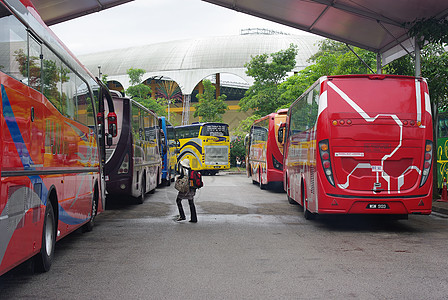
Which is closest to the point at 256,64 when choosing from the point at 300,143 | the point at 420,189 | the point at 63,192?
the point at 300,143

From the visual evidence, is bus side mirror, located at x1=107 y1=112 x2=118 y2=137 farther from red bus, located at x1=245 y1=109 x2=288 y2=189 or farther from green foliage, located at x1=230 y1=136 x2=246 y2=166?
green foliage, located at x1=230 y1=136 x2=246 y2=166

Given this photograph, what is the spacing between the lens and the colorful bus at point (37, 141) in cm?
511

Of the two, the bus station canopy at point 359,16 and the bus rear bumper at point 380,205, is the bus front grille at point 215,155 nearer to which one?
the bus station canopy at point 359,16

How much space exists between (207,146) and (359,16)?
25366 millimetres

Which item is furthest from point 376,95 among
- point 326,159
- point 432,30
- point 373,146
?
point 432,30

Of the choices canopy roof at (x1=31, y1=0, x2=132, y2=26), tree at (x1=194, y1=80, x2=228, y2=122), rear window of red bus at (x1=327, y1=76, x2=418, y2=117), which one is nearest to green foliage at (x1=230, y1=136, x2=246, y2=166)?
tree at (x1=194, y1=80, x2=228, y2=122)

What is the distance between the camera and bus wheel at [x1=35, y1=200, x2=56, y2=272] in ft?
21.6

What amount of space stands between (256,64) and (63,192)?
38.0m

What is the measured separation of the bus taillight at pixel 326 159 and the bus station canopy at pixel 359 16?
5625mm

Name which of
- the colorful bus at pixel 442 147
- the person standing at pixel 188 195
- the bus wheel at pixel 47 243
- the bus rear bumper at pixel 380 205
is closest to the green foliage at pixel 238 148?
the colorful bus at pixel 442 147

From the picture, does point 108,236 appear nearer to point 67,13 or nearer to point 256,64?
point 67,13

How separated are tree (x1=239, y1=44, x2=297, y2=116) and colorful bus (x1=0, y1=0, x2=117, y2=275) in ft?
110

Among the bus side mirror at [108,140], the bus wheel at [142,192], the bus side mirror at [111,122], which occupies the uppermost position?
the bus side mirror at [111,122]

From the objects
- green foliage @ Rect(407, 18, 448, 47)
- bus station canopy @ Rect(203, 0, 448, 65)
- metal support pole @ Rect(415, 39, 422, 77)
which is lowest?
metal support pole @ Rect(415, 39, 422, 77)
